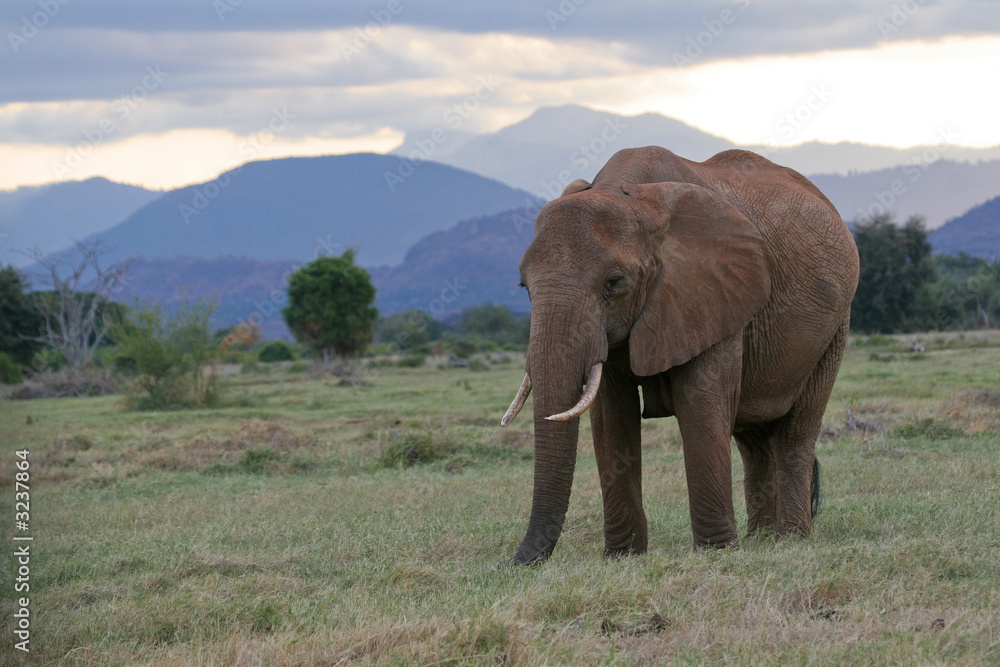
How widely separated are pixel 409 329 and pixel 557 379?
65295 millimetres

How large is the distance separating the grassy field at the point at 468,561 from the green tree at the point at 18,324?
26.8 meters

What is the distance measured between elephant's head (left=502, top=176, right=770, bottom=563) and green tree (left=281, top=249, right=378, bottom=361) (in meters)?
36.8

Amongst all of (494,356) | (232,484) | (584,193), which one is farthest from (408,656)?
(494,356)

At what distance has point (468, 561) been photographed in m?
7.25

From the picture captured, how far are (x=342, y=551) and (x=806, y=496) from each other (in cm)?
350

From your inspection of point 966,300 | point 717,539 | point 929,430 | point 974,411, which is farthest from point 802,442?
point 966,300

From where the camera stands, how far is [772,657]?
4652 mm

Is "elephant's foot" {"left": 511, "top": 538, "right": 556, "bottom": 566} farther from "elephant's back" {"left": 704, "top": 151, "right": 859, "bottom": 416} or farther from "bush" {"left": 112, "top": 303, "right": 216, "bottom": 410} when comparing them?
"bush" {"left": 112, "top": 303, "right": 216, "bottom": 410}

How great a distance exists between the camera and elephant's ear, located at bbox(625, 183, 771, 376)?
6617 millimetres

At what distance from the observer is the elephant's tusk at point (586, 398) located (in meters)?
6.05

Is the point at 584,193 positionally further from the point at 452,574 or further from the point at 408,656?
the point at 408,656

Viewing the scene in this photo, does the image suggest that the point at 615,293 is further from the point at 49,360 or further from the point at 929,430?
the point at 49,360

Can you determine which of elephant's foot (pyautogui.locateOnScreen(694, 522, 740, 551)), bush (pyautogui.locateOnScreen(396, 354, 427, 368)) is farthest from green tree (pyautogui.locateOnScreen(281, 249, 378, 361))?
elephant's foot (pyautogui.locateOnScreen(694, 522, 740, 551))

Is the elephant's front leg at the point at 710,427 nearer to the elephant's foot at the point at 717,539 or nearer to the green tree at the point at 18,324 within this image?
the elephant's foot at the point at 717,539
